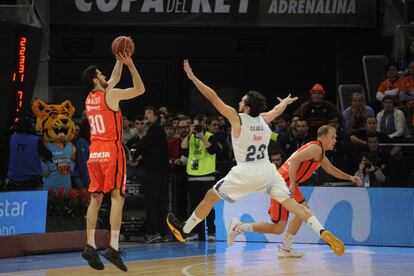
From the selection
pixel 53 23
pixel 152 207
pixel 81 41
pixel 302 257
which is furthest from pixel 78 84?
pixel 302 257

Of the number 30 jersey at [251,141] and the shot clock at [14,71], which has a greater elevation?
the shot clock at [14,71]

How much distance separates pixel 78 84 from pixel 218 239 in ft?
28.7

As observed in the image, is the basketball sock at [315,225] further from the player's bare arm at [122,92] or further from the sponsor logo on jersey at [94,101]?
the sponsor logo on jersey at [94,101]

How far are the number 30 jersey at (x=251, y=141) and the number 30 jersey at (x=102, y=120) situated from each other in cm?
161

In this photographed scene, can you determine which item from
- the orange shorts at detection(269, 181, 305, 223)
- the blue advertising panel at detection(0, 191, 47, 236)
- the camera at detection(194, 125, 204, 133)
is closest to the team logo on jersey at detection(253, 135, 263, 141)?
the orange shorts at detection(269, 181, 305, 223)

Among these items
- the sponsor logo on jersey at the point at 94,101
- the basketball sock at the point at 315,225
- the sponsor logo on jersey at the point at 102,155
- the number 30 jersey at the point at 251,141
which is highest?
the sponsor logo on jersey at the point at 94,101

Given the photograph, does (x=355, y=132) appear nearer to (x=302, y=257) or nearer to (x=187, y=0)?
(x=302, y=257)

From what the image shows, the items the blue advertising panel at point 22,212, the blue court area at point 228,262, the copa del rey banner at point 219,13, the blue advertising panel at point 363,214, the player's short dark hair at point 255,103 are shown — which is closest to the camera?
the player's short dark hair at point 255,103

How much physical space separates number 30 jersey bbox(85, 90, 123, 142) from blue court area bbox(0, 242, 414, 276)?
206 cm

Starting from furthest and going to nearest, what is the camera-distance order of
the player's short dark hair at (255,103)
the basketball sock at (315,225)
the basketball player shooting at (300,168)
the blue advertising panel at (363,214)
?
the blue advertising panel at (363,214) < the basketball player shooting at (300,168) < the player's short dark hair at (255,103) < the basketball sock at (315,225)

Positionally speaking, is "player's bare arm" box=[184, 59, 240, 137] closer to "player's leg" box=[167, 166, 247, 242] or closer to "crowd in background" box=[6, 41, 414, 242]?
"player's leg" box=[167, 166, 247, 242]

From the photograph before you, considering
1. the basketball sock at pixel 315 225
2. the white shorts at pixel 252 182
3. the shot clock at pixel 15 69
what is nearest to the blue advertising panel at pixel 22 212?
the shot clock at pixel 15 69

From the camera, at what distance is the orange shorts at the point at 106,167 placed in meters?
12.4

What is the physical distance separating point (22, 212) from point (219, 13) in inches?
349
